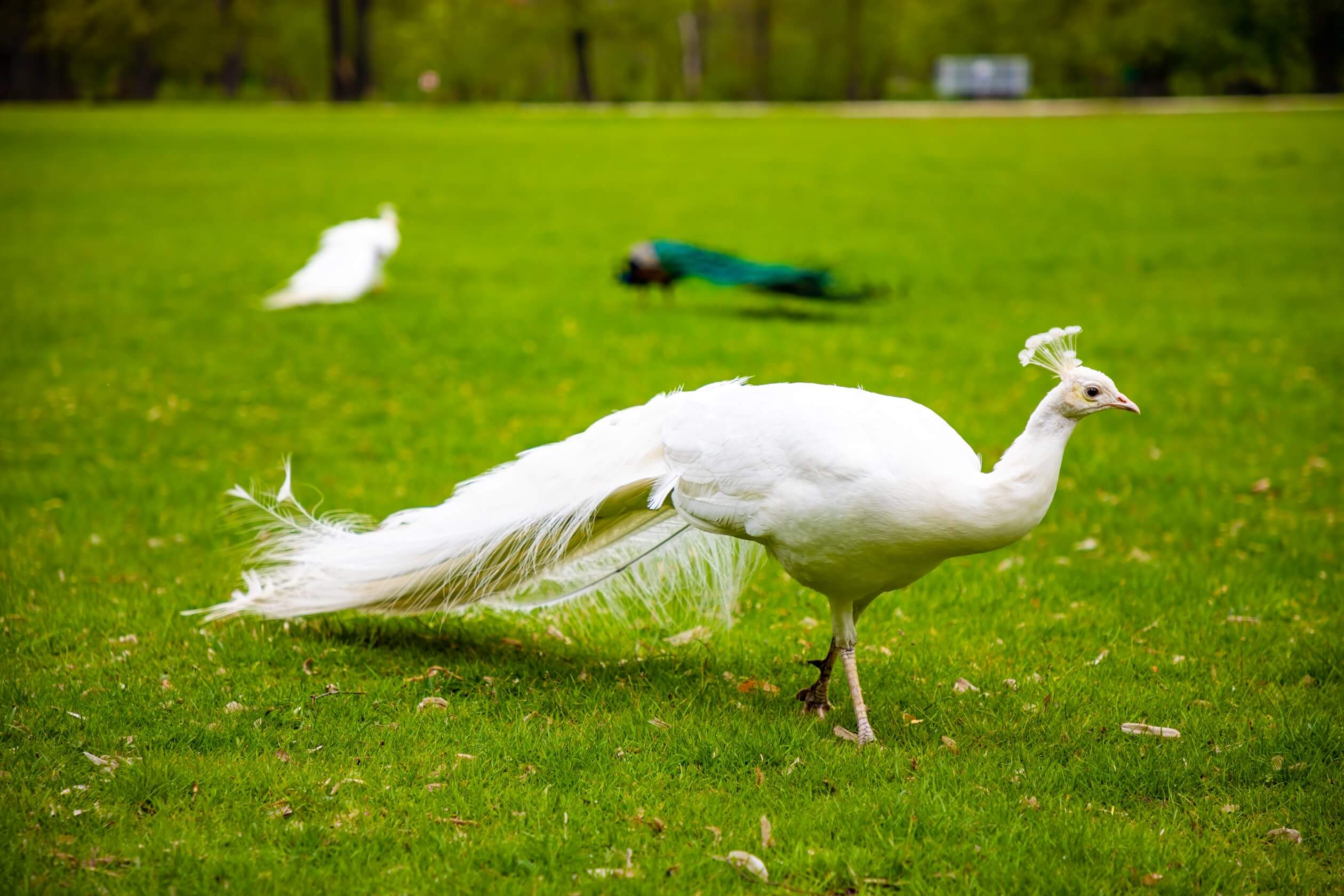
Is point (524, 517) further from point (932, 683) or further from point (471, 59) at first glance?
point (471, 59)

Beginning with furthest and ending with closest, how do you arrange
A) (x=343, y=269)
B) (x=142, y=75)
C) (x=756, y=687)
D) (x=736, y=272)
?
(x=142, y=75) < (x=343, y=269) < (x=736, y=272) < (x=756, y=687)

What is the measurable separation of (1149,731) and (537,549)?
2.42 meters

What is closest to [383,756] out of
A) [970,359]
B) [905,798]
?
[905,798]

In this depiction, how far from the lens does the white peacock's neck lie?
3973mm

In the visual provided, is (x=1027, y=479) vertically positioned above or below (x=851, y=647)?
above

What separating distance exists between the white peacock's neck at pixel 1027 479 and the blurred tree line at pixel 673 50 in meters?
43.3

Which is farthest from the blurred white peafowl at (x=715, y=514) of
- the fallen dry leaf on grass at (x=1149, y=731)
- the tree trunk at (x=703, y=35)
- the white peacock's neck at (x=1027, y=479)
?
the tree trunk at (x=703, y=35)

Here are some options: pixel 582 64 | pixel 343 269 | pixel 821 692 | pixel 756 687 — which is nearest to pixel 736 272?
pixel 343 269

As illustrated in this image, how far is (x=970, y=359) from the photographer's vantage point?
11320 millimetres

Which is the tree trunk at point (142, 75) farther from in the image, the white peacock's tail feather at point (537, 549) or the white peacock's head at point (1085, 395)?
the white peacock's head at point (1085, 395)

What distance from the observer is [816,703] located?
15.9ft

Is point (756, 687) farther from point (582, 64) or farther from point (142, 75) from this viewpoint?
point (142, 75)

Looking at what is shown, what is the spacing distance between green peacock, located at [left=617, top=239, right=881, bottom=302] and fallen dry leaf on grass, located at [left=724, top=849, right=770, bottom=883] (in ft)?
32.6

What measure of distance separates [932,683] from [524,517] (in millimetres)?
1802
